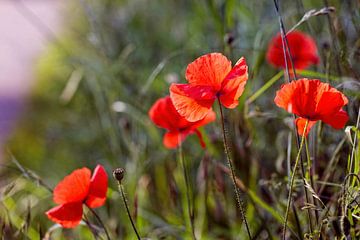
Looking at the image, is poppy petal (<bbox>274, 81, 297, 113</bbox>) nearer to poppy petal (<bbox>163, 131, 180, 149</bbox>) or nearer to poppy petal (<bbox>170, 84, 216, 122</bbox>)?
poppy petal (<bbox>170, 84, 216, 122</bbox>)

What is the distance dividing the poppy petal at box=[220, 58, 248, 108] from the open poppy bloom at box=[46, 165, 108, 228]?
219 millimetres

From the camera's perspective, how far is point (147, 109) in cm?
165

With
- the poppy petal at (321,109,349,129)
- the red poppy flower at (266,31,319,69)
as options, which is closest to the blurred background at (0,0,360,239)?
the red poppy flower at (266,31,319,69)

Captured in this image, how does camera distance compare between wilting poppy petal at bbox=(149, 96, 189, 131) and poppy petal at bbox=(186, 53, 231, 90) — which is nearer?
poppy petal at bbox=(186, 53, 231, 90)

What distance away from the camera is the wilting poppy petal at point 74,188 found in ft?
2.94

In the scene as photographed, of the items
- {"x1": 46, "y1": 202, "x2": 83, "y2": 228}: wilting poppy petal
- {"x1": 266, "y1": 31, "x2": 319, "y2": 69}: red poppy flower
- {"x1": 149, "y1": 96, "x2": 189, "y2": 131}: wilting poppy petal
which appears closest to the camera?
{"x1": 46, "y1": 202, "x2": 83, "y2": 228}: wilting poppy petal

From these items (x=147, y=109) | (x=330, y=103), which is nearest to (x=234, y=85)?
(x=330, y=103)

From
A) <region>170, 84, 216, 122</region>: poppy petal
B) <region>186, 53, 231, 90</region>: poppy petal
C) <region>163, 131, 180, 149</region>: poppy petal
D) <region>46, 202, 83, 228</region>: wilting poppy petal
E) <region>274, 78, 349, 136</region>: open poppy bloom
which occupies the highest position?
<region>186, 53, 231, 90</region>: poppy petal

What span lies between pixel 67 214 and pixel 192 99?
0.24m

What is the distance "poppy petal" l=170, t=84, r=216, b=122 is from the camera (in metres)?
0.80

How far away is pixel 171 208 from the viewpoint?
4.96ft

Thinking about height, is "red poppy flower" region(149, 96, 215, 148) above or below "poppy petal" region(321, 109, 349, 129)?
above

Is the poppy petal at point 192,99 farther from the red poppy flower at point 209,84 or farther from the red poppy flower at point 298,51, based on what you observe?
the red poppy flower at point 298,51

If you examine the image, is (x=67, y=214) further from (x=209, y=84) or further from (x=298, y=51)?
(x=298, y=51)
